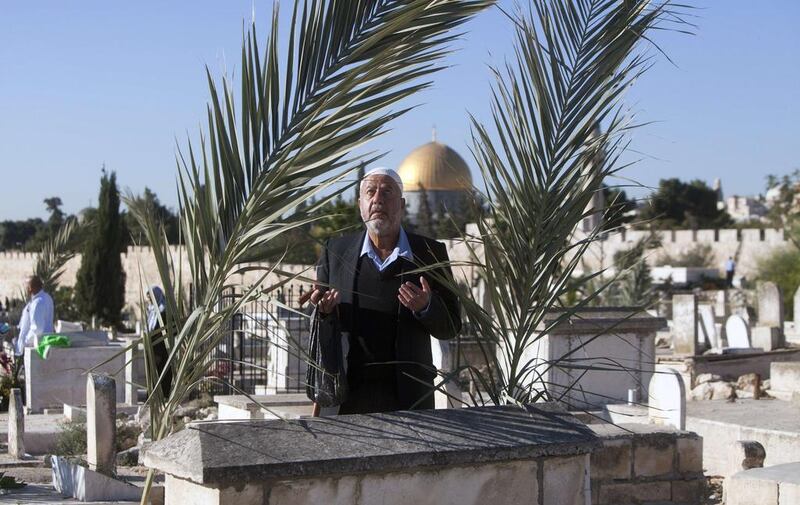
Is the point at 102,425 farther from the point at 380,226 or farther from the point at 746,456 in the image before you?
the point at 746,456

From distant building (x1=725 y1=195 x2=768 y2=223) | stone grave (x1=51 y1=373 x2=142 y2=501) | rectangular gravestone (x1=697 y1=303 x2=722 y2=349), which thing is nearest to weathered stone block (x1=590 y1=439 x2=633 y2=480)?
stone grave (x1=51 y1=373 x2=142 y2=501)

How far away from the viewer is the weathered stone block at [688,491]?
6.20 meters

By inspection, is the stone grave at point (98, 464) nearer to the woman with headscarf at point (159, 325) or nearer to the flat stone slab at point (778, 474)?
the woman with headscarf at point (159, 325)

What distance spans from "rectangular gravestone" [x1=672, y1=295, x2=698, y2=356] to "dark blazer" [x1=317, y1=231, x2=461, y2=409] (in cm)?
1269

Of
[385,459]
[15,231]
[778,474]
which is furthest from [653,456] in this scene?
[15,231]

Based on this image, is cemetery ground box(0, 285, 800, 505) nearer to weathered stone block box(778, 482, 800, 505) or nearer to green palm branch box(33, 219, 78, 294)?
weathered stone block box(778, 482, 800, 505)

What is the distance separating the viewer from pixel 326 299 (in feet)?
11.1

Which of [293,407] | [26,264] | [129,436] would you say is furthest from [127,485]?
[26,264]

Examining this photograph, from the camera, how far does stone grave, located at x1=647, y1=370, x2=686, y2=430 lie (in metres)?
6.96

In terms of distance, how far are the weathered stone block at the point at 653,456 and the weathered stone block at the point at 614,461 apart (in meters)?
→ 0.06

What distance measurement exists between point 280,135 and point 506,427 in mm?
1124

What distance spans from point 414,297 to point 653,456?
3276mm

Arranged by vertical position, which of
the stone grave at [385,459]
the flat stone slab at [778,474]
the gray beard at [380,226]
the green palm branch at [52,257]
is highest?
the green palm branch at [52,257]

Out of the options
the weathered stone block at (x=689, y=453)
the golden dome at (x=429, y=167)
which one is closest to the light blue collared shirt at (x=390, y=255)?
the weathered stone block at (x=689, y=453)
